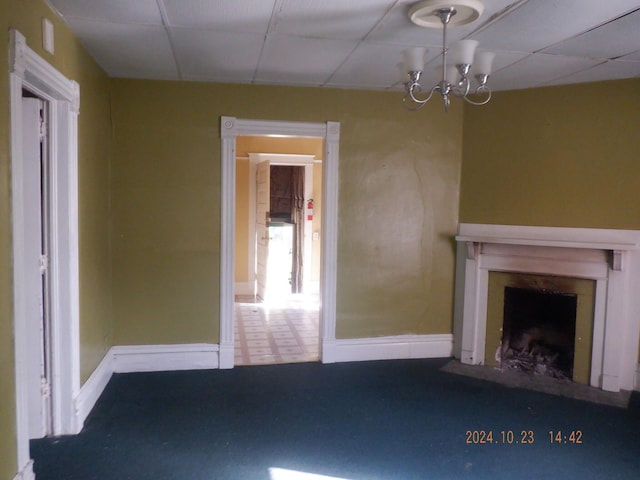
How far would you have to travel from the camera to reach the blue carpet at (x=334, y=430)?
264 cm

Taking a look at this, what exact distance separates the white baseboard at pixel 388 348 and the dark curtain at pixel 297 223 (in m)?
3.06

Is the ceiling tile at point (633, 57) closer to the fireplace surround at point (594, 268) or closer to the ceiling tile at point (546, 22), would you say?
the ceiling tile at point (546, 22)

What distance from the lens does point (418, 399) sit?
3.58 m

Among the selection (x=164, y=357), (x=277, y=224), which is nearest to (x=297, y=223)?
(x=277, y=224)

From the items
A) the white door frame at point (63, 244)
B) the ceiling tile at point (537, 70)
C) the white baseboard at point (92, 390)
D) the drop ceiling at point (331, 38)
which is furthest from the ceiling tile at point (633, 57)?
the white baseboard at point (92, 390)

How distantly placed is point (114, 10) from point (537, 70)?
277 cm

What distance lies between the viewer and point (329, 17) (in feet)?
8.65

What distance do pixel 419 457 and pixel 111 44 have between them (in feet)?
10.00

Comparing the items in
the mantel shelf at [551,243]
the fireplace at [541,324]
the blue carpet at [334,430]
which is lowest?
the blue carpet at [334,430]

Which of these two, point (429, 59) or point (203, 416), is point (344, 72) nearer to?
point (429, 59)

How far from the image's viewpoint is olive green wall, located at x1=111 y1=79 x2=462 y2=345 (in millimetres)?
3971

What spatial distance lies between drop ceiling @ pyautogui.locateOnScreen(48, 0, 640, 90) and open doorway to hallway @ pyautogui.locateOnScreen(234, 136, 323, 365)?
3248 millimetres

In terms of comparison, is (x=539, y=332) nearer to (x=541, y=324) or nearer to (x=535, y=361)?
(x=541, y=324)

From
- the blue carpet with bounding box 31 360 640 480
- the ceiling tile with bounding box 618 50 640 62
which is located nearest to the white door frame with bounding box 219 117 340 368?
the blue carpet with bounding box 31 360 640 480
